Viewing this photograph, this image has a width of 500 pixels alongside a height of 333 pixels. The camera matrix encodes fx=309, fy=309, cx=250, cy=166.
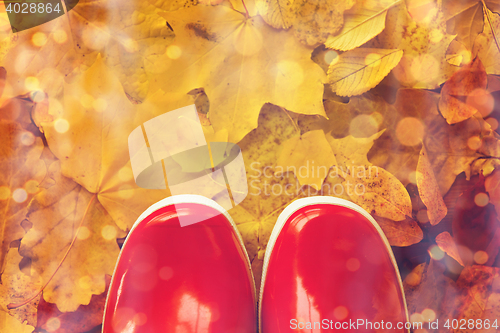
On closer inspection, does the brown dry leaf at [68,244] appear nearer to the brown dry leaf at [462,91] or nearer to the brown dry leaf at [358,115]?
the brown dry leaf at [358,115]

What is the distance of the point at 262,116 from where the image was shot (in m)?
0.81

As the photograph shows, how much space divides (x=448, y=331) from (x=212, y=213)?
0.71 meters

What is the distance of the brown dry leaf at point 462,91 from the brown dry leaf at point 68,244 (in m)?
0.92

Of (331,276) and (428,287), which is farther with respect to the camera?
(428,287)

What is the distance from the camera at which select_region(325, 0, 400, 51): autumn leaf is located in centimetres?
79

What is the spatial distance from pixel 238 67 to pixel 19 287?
820 millimetres

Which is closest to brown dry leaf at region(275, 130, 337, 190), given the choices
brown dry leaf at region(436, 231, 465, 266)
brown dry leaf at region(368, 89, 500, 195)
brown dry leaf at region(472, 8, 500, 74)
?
brown dry leaf at region(368, 89, 500, 195)

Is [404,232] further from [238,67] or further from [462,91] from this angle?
[238,67]

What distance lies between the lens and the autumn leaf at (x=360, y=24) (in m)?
0.79

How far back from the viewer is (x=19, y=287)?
32.6 inches

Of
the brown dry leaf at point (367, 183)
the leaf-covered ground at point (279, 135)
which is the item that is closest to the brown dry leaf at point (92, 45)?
Answer: the leaf-covered ground at point (279, 135)

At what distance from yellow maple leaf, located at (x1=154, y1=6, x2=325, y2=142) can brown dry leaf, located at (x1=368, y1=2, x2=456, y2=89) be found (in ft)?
0.75

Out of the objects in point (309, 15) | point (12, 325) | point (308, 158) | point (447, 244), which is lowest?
point (12, 325)

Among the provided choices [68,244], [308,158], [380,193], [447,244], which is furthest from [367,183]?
[68,244]
